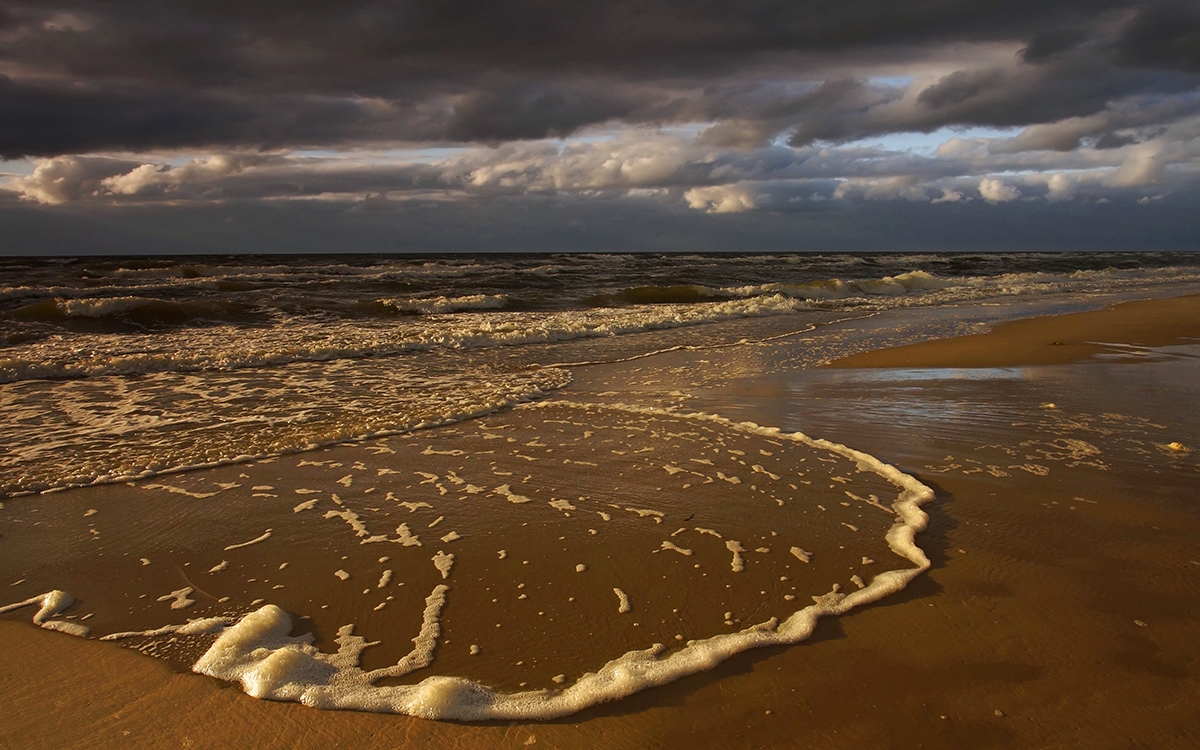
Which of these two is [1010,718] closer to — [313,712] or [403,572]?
[313,712]

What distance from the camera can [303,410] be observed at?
25.0ft

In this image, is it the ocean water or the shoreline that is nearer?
the ocean water

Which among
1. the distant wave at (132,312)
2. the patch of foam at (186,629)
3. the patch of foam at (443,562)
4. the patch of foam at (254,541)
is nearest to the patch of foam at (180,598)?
the patch of foam at (186,629)

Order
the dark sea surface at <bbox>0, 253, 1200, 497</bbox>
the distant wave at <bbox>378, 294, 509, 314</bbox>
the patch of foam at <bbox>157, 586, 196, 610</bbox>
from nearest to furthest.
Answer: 1. the patch of foam at <bbox>157, 586, 196, 610</bbox>
2. the dark sea surface at <bbox>0, 253, 1200, 497</bbox>
3. the distant wave at <bbox>378, 294, 509, 314</bbox>

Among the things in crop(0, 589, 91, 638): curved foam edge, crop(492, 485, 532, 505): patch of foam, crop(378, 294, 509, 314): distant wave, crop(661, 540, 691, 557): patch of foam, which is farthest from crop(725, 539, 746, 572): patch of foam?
crop(378, 294, 509, 314): distant wave

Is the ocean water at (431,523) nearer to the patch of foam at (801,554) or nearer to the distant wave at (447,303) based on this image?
the patch of foam at (801,554)

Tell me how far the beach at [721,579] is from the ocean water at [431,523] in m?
0.03

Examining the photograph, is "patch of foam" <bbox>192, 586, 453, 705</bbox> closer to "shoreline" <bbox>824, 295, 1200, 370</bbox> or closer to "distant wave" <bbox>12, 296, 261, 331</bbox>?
"shoreline" <bbox>824, 295, 1200, 370</bbox>

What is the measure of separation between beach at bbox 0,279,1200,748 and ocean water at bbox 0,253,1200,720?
0.03 meters

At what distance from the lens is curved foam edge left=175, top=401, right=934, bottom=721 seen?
2572 mm

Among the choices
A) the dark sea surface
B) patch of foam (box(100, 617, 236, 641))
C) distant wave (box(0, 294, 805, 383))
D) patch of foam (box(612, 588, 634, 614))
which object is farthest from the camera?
distant wave (box(0, 294, 805, 383))

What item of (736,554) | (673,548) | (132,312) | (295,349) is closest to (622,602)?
(673,548)

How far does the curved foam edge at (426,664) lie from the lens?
2.57 m

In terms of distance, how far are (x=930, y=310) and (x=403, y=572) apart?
749 inches
